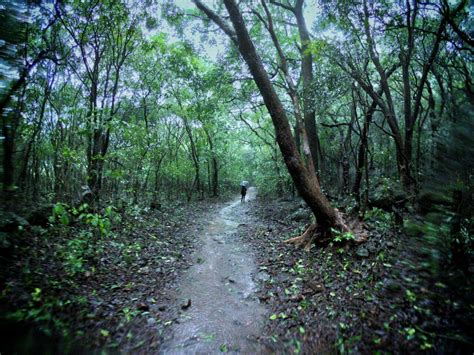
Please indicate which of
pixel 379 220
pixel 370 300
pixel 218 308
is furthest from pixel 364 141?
pixel 218 308

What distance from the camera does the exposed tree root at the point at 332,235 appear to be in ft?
19.9

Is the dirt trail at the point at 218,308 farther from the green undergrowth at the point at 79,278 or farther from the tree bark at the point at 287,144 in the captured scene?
the tree bark at the point at 287,144

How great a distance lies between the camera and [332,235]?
6.21 metres

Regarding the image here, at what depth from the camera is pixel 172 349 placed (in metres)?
3.20

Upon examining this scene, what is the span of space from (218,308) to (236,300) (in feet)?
1.42

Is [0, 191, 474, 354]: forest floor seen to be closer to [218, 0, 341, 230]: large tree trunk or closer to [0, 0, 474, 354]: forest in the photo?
[0, 0, 474, 354]: forest

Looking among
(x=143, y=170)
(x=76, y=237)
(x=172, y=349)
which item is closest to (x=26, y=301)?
(x=172, y=349)

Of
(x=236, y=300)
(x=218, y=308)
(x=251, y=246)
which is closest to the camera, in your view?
(x=218, y=308)

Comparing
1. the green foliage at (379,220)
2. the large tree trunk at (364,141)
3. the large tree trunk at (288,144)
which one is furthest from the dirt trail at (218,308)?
the large tree trunk at (364,141)

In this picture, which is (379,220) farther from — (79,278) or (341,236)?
(79,278)

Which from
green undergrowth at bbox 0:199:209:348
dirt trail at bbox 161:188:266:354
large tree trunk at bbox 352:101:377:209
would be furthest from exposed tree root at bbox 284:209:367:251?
green undergrowth at bbox 0:199:209:348

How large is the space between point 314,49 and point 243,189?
15.9 meters

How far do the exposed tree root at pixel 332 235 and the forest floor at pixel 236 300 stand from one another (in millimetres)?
253

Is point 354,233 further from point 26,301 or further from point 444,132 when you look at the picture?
point 26,301
